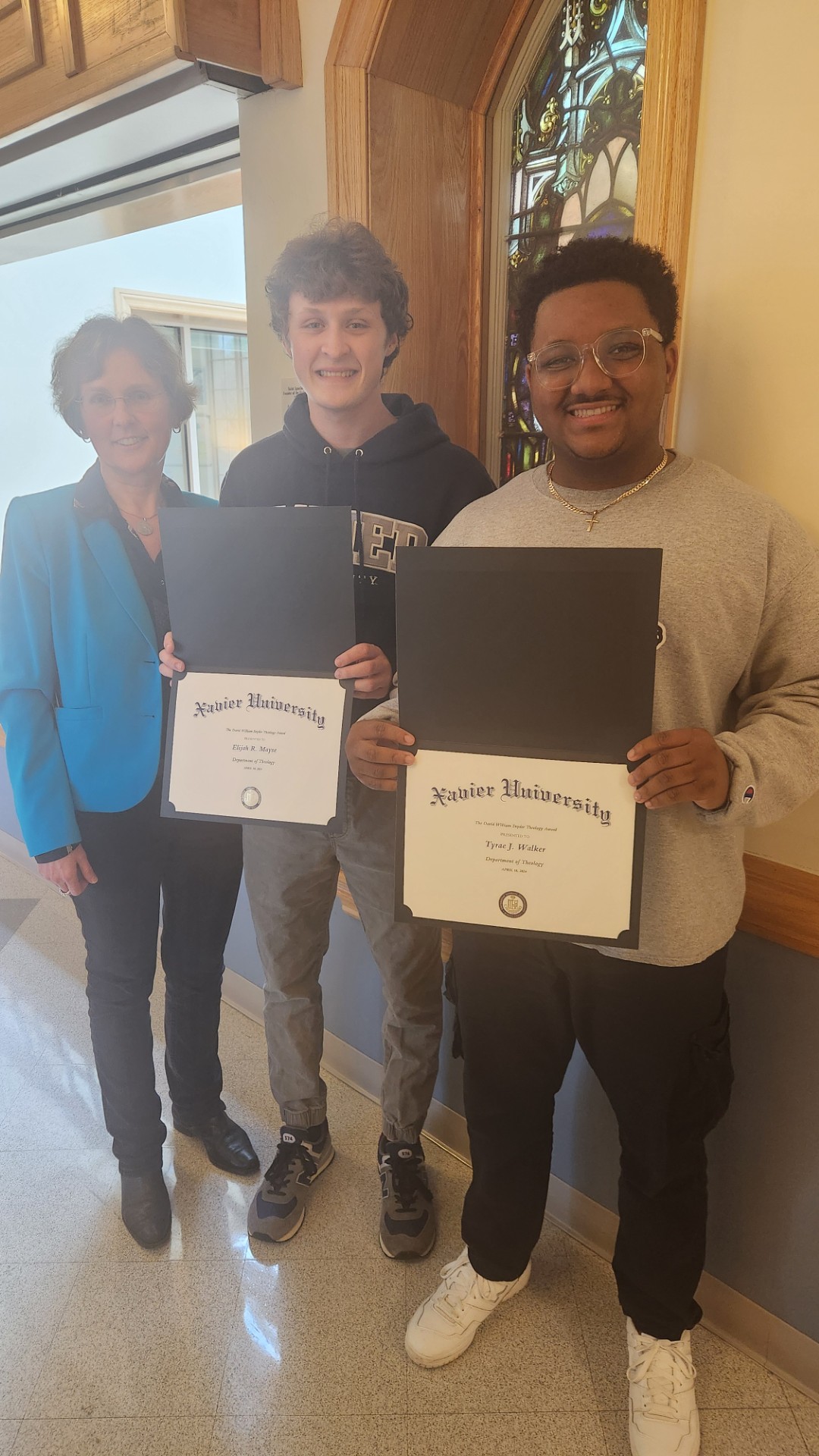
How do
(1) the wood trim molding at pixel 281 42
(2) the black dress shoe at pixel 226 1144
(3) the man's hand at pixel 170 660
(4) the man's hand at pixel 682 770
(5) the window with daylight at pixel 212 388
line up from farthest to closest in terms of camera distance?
(5) the window with daylight at pixel 212 388 → (2) the black dress shoe at pixel 226 1144 → (1) the wood trim molding at pixel 281 42 → (3) the man's hand at pixel 170 660 → (4) the man's hand at pixel 682 770

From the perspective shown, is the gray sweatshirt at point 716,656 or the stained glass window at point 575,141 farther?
the stained glass window at point 575,141

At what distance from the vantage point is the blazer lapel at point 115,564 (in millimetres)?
Result: 1361

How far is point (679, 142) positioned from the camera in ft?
3.56

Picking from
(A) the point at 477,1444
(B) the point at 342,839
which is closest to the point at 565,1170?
(A) the point at 477,1444

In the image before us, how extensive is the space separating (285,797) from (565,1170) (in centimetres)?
93

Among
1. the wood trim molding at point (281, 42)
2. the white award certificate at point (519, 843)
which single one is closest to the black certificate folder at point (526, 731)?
the white award certificate at point (519, 843)

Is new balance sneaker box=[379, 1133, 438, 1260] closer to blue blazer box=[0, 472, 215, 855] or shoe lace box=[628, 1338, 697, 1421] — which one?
shoe lace box=[628, 1338, 697, 1421]

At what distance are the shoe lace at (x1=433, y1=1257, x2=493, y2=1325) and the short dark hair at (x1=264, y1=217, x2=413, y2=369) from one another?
5.02ft

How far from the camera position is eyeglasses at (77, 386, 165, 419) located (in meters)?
1.37

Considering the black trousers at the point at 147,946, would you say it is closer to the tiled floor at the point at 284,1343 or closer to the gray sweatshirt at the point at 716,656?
the tiled floor at the point at 284,1343

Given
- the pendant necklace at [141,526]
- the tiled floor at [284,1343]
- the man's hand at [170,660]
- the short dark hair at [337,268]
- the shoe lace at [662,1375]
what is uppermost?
the short dark hair at [337,268]

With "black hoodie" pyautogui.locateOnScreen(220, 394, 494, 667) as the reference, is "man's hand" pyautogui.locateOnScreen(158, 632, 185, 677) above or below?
below

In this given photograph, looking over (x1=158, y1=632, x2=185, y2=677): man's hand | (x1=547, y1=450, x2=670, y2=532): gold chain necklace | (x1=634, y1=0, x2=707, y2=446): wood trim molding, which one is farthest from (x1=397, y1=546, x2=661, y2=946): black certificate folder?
(x1=634, y1=0, x2=707, y2=446): wood trim molding

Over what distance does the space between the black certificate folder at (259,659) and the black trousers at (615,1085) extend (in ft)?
1.13
